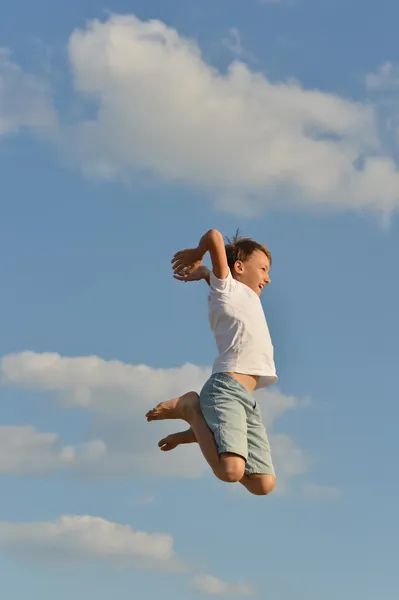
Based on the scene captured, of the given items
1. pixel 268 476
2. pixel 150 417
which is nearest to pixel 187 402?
pixel 150 417

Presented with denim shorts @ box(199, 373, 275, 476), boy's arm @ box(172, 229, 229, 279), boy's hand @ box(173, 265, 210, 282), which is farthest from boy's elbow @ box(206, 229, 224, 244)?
denim shorts @ box(199, 373, 275, 476)

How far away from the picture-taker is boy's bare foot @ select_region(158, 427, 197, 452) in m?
9.89

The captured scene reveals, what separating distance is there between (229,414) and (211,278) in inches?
51.4

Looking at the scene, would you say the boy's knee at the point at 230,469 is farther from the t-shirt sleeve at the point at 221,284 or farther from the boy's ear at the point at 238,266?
the boy's ear at the point at 238,266

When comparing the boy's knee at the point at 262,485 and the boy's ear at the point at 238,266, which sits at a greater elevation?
the boy's ear at the point at 238,266

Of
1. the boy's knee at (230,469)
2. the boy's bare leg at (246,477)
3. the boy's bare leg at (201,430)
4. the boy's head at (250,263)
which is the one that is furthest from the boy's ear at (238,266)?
the boy's knee at (230,469)

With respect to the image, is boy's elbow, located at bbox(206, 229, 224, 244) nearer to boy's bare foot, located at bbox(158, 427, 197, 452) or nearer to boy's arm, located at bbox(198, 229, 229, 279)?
boy's arm, located at bbox(198, 229, 229, 279)

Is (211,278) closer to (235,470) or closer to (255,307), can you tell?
(255,307)

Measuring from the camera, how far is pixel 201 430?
9469 millimetres

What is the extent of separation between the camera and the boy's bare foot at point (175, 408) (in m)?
9.69

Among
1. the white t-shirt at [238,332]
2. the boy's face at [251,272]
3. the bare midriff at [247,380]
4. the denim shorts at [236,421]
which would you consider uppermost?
the boy's face at [251,272]

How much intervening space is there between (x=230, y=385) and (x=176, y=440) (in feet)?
3.16

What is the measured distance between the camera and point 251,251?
33.1 ft

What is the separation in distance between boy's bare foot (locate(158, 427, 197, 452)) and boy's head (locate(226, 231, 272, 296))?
154cm
